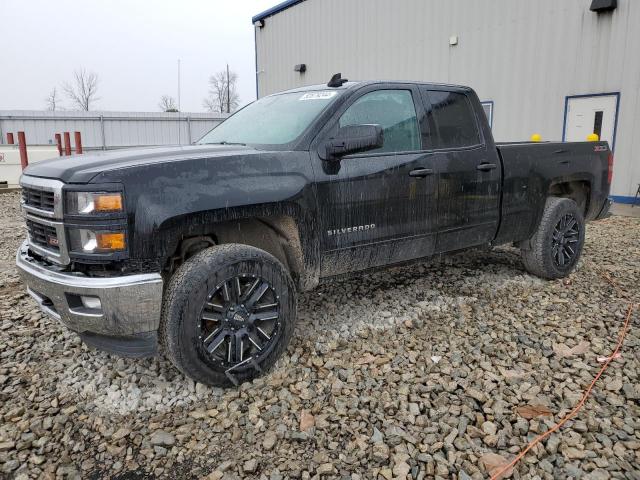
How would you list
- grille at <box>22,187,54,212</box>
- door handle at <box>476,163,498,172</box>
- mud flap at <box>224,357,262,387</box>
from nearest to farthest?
grille at <box>22,187,54,212</box> < mud flap at <box>224,357,262,387</box> < door handle at <box>476,163,498,172</box>

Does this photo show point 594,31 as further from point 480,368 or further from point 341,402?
point 341,402

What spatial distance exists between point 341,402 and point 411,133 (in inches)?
81.5

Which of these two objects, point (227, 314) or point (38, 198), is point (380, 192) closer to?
point (227, 314)

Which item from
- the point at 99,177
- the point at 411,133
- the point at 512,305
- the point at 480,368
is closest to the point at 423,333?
the point at 480,368

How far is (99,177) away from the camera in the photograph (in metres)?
2.53

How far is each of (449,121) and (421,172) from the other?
0.69 meters

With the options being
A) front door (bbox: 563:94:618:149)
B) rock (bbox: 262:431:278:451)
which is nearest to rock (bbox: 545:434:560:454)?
rock (bbox: 262:431:278:451)

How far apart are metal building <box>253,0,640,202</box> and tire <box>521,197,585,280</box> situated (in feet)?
16.5

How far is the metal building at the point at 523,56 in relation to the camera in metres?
8.79

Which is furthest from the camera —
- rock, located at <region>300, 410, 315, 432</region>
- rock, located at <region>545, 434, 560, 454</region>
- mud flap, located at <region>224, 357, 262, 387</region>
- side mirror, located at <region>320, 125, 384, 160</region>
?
side mirror, located at <region>320, 125, 384, 160</region>

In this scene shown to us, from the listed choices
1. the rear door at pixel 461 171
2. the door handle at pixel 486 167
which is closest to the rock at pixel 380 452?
the rear door at pixel 461 171

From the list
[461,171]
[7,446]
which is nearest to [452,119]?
[461,171]

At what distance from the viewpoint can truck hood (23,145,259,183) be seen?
2.60m

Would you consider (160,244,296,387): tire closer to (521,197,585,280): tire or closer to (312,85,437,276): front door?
(312,85,437,276): front door
